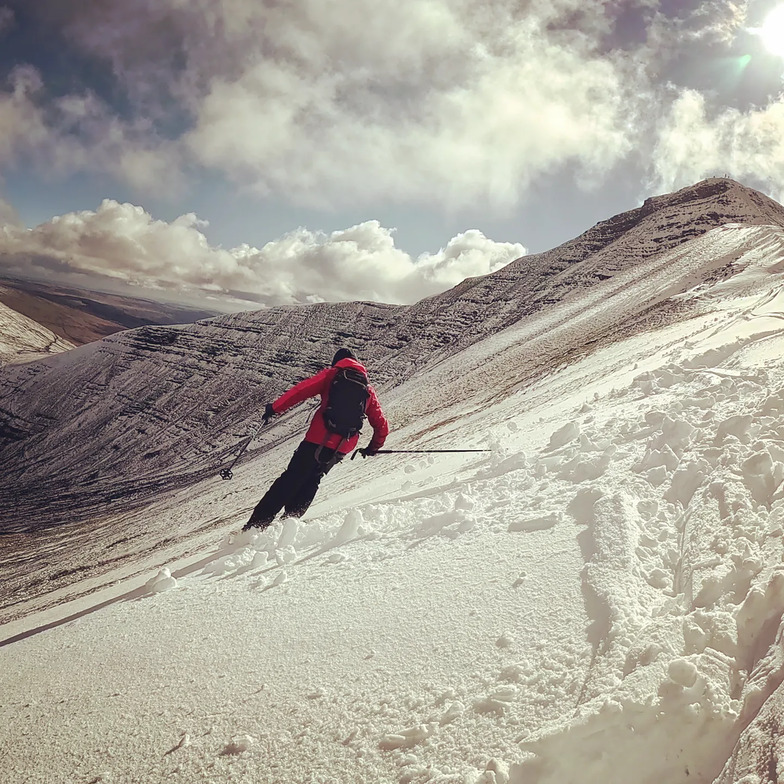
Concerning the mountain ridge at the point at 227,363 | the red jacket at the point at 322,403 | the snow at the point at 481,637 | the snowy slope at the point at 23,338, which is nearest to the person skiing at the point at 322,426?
the red jacket at the point at 322,403

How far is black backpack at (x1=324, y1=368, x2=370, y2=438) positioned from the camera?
5977 millimetres

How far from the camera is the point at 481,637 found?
251cm

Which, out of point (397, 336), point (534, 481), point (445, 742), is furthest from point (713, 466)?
point (397, 336)

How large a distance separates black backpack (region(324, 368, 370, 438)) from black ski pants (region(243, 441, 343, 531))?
1.31 ft

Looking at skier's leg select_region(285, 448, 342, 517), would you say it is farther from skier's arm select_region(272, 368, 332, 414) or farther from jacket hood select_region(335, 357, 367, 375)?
jacket hood select_region(335, 357, 367, 375)

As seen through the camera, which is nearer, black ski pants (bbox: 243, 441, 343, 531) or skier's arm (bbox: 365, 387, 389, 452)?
→ black ski pants (bbox: 243, 441, 343, 531)

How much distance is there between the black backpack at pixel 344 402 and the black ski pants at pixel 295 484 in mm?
399

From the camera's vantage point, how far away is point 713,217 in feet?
109

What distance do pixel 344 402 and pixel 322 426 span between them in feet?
1.40

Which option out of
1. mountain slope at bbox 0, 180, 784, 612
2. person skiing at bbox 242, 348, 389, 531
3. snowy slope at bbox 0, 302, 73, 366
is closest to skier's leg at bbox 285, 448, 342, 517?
person skiing at bbox 242, 348, 389, 531

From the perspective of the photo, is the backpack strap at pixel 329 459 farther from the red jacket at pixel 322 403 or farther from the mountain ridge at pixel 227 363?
the mountain ridge at pixel 227 363

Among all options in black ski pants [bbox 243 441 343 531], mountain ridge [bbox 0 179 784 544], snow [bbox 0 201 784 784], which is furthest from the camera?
mountain ridge [bbox 0 179 784 544]

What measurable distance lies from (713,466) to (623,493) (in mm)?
730

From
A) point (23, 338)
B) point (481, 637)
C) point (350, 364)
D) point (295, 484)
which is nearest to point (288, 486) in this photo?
point (295, 484)
